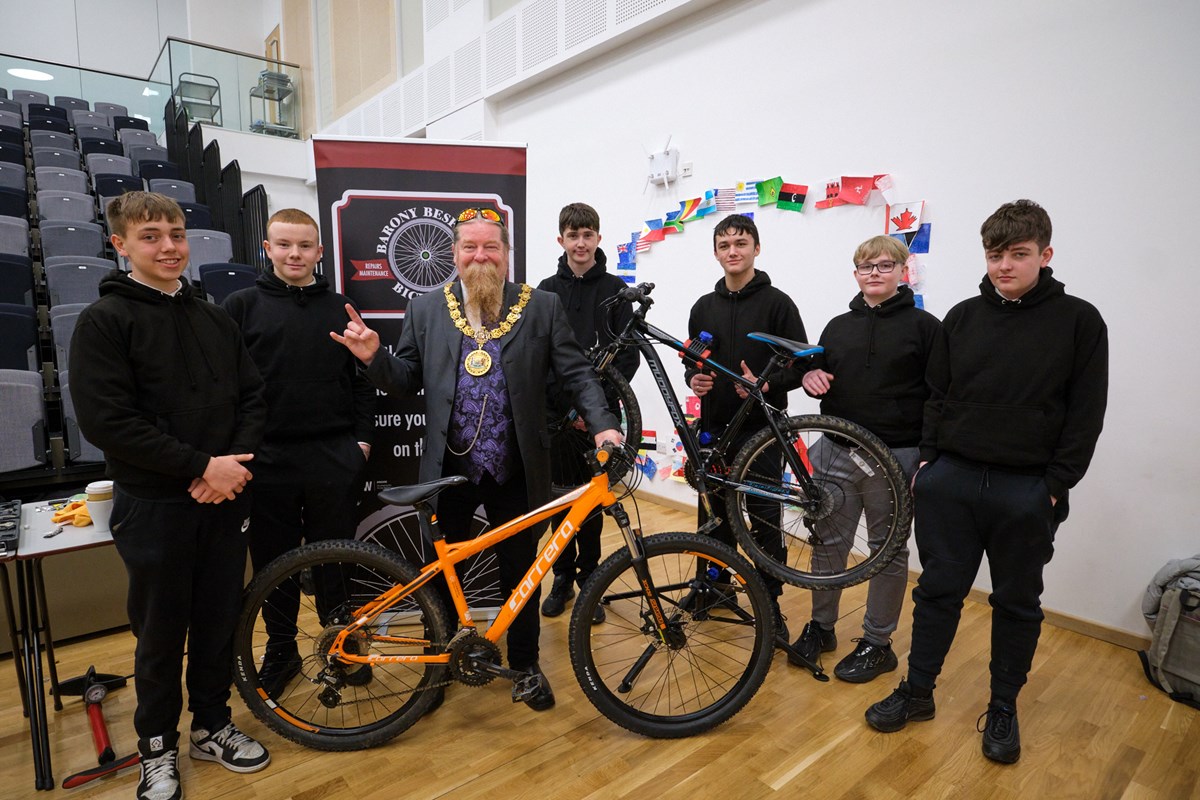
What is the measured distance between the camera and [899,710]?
211 cm

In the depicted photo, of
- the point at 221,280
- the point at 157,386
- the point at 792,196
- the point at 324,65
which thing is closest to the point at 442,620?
the point at 157,386

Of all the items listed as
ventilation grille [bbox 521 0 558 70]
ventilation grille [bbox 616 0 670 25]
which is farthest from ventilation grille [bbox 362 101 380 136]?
ventilation grille [bbox 616 0 670 25]

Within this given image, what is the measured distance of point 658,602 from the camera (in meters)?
1.98

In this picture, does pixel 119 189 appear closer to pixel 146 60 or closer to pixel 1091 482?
pixel 146 60

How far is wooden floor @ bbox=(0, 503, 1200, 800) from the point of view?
6.05ft

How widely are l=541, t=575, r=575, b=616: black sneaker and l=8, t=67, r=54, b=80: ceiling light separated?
12.1 m

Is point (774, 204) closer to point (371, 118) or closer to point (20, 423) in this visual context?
point (20, 423)

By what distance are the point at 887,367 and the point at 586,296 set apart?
49.1 inches

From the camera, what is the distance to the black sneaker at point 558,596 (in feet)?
9.65

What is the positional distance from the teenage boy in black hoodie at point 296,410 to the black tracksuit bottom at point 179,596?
0.72 feet

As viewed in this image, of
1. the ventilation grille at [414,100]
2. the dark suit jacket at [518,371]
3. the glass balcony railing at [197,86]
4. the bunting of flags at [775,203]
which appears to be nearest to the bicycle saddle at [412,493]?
the dark suit jacket at [518,371]

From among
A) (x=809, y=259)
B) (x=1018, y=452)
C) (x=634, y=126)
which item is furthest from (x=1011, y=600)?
(x=634, y=126)

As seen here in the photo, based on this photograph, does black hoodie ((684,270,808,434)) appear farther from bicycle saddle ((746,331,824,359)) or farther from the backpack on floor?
the backpack on floor

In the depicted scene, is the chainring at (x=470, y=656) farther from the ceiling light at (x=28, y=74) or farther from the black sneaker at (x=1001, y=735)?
the ceiling light at (x=28, y=74)
